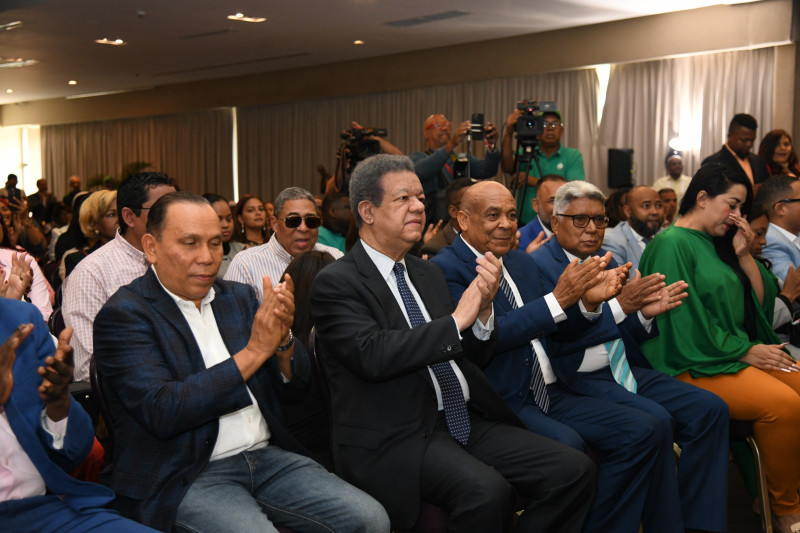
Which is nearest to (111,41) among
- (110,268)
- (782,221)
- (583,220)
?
(110,268)

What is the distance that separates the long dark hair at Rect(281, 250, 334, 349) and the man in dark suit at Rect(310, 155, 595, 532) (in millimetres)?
379

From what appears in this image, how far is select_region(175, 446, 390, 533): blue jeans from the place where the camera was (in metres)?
2.17

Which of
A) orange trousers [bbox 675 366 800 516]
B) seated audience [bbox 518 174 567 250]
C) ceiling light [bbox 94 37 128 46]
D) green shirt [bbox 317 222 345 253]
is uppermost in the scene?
ceiling light [bbox 94 37 128 46]

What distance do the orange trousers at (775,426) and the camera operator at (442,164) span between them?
260 centimetres

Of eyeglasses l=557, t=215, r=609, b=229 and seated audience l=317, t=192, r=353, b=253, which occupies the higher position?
eyeglasses l=557, t=215, r=609, b=229

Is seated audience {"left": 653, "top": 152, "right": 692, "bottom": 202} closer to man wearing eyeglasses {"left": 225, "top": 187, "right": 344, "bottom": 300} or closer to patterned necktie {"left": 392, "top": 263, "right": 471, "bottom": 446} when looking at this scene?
man wearing eyeglasses {"left": 225, "top": 187, "right": 344, "bottom": 300}

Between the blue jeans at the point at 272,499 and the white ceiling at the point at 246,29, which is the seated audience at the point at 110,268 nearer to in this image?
the blue jeans at the point at 272,499

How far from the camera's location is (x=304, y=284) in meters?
3.12

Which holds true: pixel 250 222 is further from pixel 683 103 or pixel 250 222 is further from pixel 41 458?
pixel 683 103

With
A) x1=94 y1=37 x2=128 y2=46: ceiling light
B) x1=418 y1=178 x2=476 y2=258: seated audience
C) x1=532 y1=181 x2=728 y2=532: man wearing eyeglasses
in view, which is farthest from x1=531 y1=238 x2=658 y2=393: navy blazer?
x1=94 y1=37 x2=128 y2=46: ceiling light

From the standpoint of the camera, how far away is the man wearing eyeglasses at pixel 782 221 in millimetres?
4508

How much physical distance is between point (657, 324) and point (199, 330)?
2076 millimetres

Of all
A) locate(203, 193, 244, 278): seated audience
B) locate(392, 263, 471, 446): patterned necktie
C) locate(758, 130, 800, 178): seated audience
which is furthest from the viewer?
locate(758, 130, 800, 178): seated audience

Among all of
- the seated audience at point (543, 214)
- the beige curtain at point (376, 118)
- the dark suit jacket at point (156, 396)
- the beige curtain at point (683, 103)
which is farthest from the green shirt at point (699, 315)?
the beige curtain at point (376, 118)
